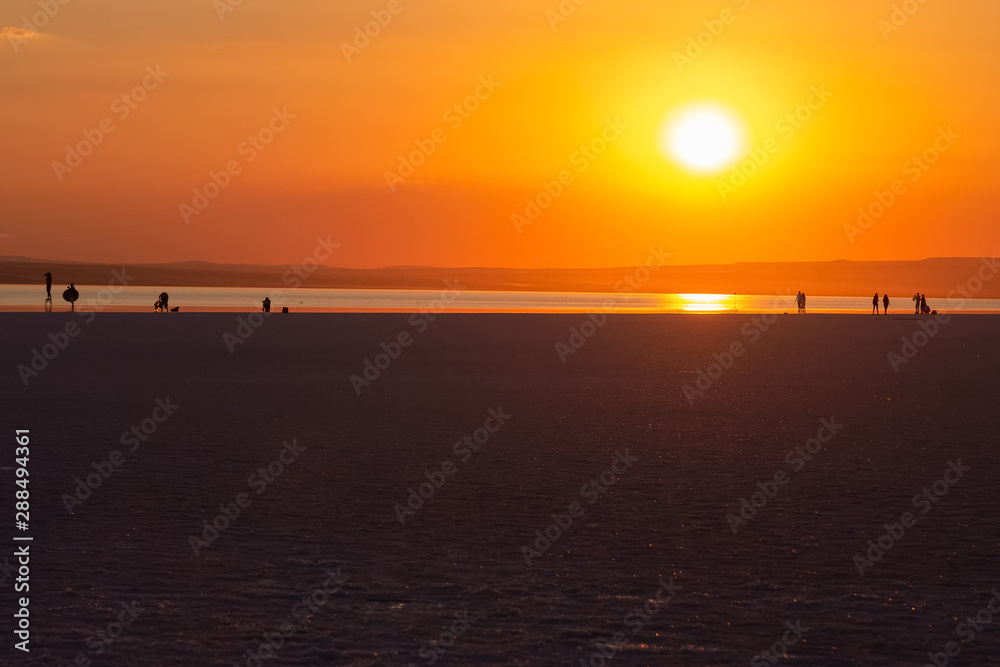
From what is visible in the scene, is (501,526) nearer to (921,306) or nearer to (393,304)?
(921,306)

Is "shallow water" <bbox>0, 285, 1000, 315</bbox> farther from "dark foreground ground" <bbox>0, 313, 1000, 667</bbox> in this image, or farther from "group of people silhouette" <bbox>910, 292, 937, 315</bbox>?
"dark foreground ground" <bbox>0, 313, 1000, 667</bbox>

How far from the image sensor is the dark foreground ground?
23.7ft

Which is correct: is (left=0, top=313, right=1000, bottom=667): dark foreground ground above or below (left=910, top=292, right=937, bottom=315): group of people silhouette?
below

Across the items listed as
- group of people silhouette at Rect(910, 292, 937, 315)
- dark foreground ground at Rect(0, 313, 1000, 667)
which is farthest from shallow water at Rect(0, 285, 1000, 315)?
dark foreground ground at Rect(0, 313, 1000, 667)

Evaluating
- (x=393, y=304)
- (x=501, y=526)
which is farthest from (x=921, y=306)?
(x=501, y=526)

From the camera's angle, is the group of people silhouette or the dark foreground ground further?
the group of people silhouette

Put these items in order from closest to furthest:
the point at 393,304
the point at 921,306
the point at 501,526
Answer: the point at 501,526 < the point at 921,306 < the point at 393,304

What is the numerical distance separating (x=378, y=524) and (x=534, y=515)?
4.58 feet

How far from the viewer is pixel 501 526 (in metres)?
10.3

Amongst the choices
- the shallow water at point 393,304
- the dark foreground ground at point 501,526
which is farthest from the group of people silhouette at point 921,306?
the dark foreground ground at point 501,526

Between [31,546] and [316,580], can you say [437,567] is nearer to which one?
[316,580]

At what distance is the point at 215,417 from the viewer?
59.1 feet

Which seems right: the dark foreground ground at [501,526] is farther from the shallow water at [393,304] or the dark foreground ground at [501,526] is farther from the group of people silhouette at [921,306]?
the group of people silhouette at [921,306]

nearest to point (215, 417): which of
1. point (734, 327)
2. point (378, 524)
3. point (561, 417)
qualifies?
point (561, 417)
